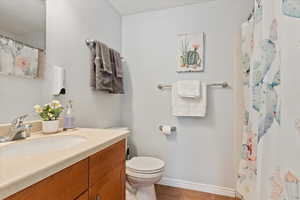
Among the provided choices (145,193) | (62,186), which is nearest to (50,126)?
(62,186)

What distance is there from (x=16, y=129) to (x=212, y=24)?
2.02 meters

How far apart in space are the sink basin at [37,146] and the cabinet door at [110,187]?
235 mm

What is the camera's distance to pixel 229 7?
5.91 feet

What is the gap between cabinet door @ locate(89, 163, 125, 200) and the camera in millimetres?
795

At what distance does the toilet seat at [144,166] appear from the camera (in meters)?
1.45

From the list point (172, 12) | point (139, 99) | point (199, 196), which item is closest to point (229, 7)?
point (172, 12)

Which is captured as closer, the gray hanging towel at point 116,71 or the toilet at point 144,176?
the toilet at point 144,176

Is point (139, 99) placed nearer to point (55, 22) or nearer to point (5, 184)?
point (55, 22)

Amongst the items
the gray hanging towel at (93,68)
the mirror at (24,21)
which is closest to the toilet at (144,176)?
the gray hanging towel at (93,68)

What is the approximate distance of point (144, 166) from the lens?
1611 mm

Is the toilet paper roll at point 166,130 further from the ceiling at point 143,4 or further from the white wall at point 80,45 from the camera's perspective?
the ceiling at point 143,4

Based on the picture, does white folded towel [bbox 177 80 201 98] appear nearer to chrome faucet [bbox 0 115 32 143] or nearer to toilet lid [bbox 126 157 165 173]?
toilet lid [bbox 126 157 165 173]

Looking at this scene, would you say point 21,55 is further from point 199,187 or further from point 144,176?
point 199,187

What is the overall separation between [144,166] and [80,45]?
1304mm
